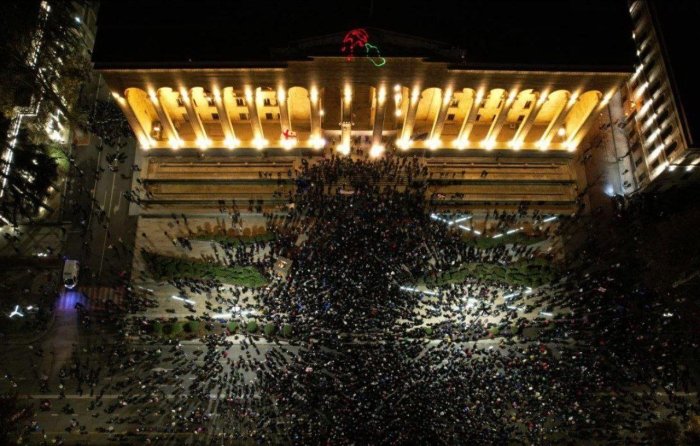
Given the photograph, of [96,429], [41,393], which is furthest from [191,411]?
[41,393]

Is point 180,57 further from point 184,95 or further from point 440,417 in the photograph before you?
point 440,417

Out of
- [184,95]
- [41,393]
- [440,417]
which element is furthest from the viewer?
[184,95]

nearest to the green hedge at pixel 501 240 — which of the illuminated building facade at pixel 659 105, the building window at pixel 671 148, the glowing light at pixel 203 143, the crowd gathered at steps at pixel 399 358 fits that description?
the crowd gathered at steps at pixel 399 358

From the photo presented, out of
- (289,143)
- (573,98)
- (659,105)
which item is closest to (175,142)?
(289,143)

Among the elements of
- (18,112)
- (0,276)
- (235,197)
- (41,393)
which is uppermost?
(18,112)

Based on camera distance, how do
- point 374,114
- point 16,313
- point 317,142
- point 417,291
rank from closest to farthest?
point 417,291
point 16,313
point 374,114
point 317,142

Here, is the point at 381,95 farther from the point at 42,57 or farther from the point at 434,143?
the point at 42,57

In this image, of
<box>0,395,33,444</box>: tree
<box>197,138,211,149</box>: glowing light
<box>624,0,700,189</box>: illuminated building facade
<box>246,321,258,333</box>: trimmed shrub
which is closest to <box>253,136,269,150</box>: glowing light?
<box>197,138,211,149</box>: glowing light
